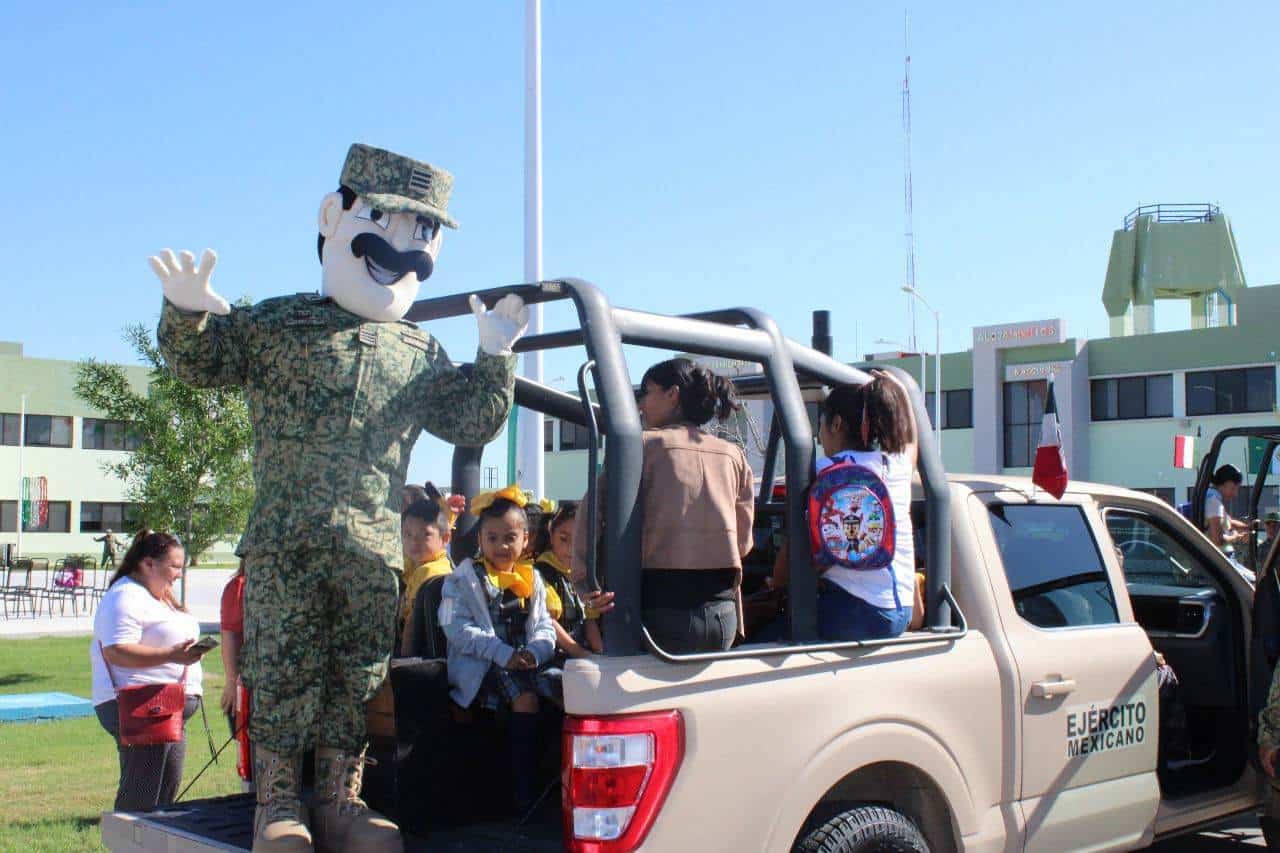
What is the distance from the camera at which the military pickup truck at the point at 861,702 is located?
3.17 m

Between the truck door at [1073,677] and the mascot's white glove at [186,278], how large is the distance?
8.43ft

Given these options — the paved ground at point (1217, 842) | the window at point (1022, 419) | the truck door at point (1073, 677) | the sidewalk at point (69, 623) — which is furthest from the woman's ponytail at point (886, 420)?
the window at point (1022, 419)

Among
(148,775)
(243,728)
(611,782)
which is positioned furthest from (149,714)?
(611,782)

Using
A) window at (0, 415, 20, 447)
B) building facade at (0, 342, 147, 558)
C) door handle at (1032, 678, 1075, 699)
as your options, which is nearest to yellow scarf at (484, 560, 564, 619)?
door handle at (1032, 678, 1075, 699)

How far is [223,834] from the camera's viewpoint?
3686 millimetres

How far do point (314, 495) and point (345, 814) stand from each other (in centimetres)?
90

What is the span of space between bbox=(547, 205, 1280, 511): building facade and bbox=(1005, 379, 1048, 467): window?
4 cm

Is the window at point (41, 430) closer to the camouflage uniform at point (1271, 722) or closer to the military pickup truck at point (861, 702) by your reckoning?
the military pickup truck at point (861, 702)

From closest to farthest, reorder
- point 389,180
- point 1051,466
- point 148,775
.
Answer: point 389,180 < point 1051,466 < point 148,775

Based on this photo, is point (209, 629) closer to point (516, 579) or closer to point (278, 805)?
point (516, 579)

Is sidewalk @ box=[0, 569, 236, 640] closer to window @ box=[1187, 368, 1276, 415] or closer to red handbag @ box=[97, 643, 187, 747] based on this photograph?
red handbag @ box=[97, 643, 187, 747]

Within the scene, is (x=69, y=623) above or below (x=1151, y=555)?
below

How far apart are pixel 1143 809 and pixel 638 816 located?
2320mm

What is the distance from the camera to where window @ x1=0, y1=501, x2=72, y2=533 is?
47406 mm
